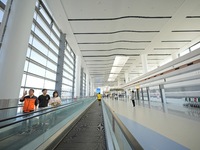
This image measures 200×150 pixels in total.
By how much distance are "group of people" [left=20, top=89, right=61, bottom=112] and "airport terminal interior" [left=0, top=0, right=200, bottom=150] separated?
33mm

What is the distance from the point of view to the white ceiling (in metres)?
7.00

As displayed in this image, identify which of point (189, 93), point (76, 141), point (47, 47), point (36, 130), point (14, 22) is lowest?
point (76, 141)

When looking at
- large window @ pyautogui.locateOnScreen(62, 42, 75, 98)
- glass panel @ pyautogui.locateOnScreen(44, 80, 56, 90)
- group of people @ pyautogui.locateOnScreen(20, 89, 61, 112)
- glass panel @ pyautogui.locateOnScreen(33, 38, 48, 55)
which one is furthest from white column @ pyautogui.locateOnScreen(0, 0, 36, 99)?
large window @ pyautogui.locateOnScreen(62, 42, 75, 98)

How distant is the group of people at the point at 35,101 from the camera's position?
12.5ft

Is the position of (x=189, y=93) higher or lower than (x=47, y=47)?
lower

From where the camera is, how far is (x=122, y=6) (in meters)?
7.07

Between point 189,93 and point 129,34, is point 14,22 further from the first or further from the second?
point 189,93

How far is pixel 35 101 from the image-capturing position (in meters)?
4.15

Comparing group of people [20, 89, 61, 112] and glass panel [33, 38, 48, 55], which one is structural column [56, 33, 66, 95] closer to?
glass panel [33, 38, 48, 55]

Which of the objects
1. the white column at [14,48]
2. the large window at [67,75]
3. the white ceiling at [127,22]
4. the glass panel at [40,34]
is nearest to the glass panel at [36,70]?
the glass panel at [40,34]

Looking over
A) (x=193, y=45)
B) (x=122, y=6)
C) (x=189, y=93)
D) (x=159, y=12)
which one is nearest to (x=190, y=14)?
(x=159, y=12)

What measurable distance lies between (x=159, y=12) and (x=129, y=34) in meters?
3.09

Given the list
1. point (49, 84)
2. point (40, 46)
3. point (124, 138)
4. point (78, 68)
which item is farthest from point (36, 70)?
point (78, 68)

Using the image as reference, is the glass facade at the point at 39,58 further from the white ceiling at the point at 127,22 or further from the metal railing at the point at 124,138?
the metal railing at the point at 124,138
